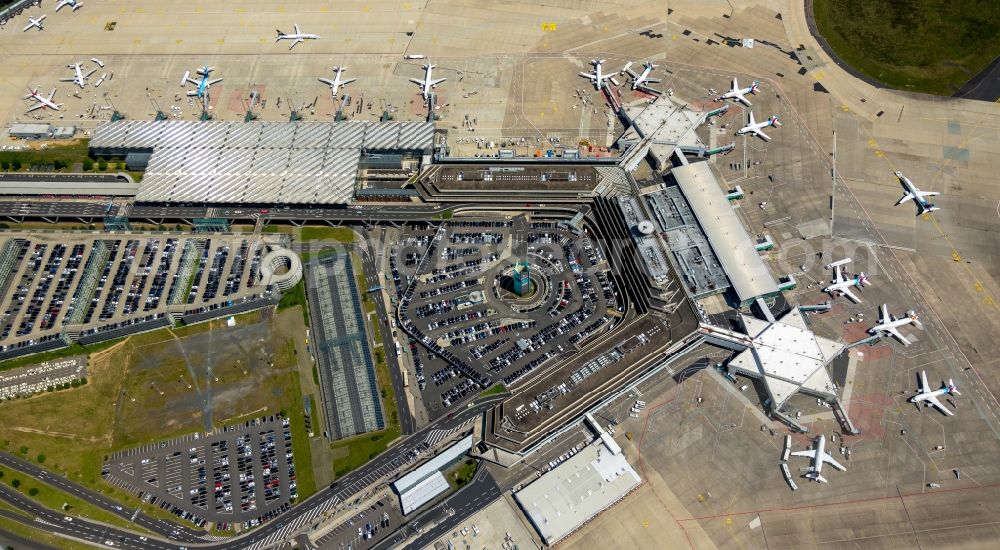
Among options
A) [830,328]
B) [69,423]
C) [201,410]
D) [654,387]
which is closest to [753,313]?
[830,328]

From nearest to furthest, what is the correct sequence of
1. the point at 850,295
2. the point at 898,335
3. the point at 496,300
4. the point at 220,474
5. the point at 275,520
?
1. the point at 275,520
2. the point at 220,474
3. the point at 898,335
4. the point at 850,295
5. the point at 496,300

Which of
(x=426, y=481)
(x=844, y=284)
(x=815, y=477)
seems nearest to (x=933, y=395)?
(x=844, y=284)

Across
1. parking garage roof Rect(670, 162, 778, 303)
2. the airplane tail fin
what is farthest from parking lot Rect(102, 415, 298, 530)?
parking garage roof Rect(670, 162, 778, 303)

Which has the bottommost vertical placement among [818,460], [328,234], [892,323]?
[818,460]

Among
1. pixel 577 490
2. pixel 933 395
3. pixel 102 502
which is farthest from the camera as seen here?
pixel 933 395

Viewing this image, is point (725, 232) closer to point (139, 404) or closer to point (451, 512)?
point (451, 512)

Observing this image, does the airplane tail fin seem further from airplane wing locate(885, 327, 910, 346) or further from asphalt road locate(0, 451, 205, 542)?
asphalt road locate(0, 451, 205, 542)

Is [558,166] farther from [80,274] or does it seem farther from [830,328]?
[80,274]
